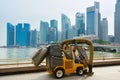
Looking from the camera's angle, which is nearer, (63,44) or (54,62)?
(54,62)

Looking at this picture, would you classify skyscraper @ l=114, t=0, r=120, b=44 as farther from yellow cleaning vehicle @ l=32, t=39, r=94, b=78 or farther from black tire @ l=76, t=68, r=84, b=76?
black tire @ l=76, t=68, r=84, b=76

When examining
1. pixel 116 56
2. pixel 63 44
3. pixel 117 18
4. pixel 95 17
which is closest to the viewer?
pixel 63 44

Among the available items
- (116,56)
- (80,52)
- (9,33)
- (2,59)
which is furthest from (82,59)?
(9,33)

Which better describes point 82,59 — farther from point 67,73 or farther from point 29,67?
point 29,67

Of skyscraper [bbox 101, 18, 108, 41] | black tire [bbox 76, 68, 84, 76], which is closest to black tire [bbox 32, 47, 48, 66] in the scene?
black tire [bbox 76, 68, 84, 76]

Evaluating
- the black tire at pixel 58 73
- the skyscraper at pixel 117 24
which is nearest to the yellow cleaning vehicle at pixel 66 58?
the black tire at pixel 58 73

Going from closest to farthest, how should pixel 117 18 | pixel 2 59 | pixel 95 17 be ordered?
1. pixel 2 59
2. pixel 95 17
3. pixel 117 18

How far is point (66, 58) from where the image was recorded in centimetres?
691

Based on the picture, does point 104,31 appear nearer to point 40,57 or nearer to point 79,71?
point 79,71

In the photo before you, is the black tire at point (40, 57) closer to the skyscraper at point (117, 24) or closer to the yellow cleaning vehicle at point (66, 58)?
the yellow cleaning vehicle at point (66, 58)

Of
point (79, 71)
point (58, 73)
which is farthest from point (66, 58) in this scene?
point (79, 71)

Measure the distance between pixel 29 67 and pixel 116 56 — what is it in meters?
6.43

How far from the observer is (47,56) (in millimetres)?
7074

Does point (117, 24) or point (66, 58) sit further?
point (117, 24)
